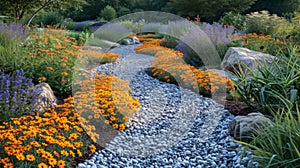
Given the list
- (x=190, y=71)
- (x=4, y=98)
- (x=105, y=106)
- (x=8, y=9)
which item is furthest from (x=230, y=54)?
(x=8, y=9)

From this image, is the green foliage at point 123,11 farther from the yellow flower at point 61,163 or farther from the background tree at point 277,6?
the yellow flower at point 61,163

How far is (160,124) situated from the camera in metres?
4.07

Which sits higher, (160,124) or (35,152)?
(35,152)

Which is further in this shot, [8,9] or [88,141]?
[8,9]

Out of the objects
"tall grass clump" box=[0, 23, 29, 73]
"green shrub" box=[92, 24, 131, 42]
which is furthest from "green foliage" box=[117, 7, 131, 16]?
"tall grass clump" box=[0, 23, 29, 73]

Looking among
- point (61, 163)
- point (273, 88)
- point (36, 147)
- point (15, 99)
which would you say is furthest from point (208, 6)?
point (61, 163)

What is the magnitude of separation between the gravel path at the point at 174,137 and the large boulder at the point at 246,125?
0.41 feet

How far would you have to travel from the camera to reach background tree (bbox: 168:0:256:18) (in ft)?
51.5

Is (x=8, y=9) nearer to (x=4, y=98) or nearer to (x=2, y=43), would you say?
(x=2, y=43)

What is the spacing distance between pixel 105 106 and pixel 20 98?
37.6 inches

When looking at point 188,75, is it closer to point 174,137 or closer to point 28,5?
point 174,137

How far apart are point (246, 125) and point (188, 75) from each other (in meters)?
2.06

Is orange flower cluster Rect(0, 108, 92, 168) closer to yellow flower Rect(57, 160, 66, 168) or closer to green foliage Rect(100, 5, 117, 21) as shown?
yellow flower Rect(57, 160, 66, 168)

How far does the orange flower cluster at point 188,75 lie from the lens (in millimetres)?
4820
